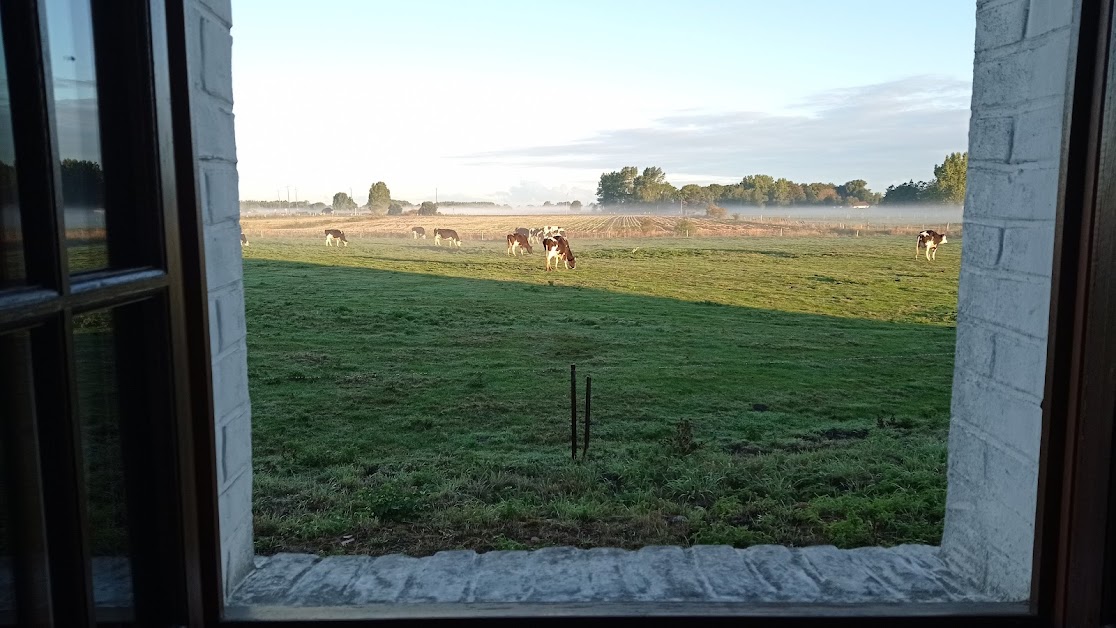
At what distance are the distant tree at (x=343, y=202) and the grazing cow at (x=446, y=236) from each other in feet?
3.72

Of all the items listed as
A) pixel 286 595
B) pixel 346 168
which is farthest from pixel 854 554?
pixel 346 168

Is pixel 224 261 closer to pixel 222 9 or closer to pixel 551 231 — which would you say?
pixel 222 9

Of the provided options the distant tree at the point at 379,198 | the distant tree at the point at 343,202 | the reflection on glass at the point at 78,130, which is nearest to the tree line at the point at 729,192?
the distant tree at the point at 379,198

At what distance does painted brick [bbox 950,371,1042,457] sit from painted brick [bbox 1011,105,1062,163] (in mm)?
323

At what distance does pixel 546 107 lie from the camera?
8.91 metres

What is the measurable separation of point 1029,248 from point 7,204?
3.64 feet

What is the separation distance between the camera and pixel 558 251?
28.2 feet

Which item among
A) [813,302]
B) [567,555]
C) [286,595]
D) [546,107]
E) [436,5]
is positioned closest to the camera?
[286,595]

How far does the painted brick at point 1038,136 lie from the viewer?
36.4 inches

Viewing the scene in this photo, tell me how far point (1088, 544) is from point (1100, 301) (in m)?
0.26

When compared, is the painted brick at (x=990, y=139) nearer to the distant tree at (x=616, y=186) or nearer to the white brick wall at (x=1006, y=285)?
the white brick wall at (x=1006, y=285)

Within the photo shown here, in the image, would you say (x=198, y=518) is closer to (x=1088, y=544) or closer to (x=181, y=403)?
(x=181, y=403)

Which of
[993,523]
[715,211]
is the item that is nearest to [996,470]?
[993,523]

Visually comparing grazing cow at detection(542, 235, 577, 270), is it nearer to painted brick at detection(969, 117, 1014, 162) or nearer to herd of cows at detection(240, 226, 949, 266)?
herd of cows at detection(240, 226, 949, 266)
